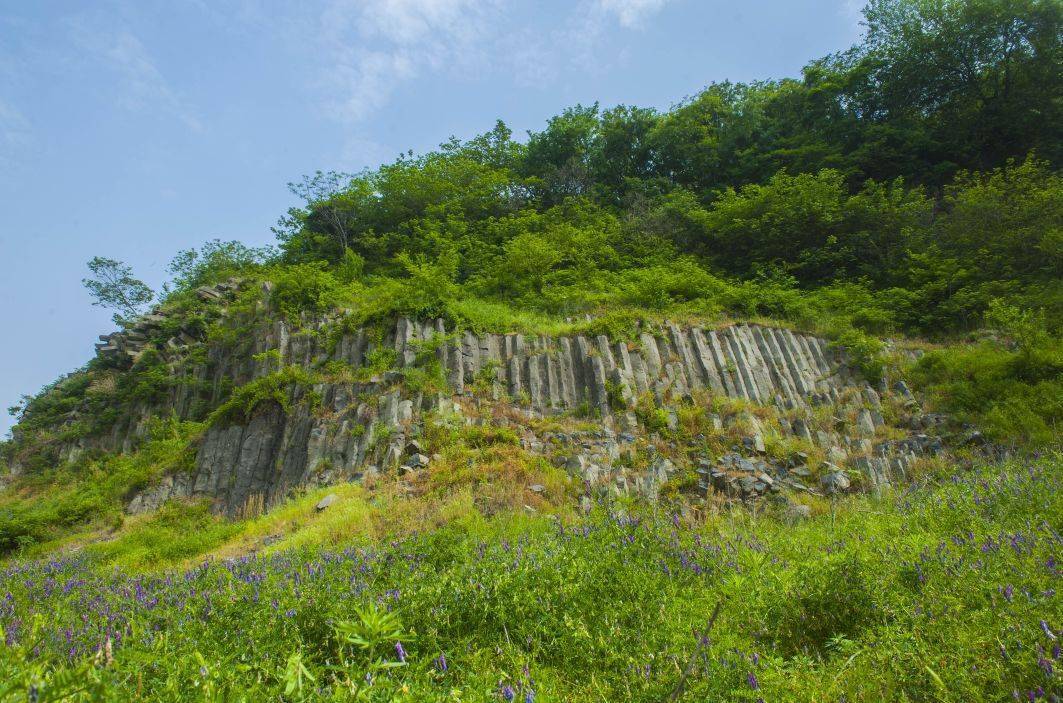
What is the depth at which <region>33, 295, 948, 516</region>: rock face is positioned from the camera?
11.8m

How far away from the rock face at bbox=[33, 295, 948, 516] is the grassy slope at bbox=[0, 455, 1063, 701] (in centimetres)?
596

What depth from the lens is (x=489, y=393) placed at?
44.9 ft

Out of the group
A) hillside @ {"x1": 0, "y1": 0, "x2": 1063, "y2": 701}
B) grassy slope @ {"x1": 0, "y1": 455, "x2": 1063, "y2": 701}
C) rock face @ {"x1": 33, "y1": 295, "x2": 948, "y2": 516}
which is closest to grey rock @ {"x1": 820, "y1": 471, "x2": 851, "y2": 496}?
hillside @ {"x1": 0, "y1": 0, "x2": 1063, "y2": 701}

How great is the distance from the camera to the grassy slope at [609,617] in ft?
8.26

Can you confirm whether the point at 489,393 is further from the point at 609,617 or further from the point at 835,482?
the point at 609,617

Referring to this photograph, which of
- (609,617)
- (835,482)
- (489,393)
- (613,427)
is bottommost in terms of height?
(835,482)

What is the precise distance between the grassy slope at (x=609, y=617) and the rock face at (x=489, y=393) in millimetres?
5963

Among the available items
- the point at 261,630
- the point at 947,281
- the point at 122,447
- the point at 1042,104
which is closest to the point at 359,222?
the point at 122,447

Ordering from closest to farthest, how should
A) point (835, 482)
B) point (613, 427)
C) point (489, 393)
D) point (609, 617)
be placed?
point (609, 617) → point (835, 482) → point (613, 427) → point (489, 393)

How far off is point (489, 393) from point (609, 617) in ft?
33.7

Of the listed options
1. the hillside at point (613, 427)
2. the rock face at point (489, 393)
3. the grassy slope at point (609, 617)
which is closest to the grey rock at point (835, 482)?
the hillside at point (613, 427)

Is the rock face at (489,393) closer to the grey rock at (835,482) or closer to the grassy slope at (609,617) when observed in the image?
the grey rock at (835,482)

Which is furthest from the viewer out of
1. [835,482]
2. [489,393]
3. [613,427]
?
[489,393]

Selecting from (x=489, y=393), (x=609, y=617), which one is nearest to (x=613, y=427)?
(x=489, y=393)
